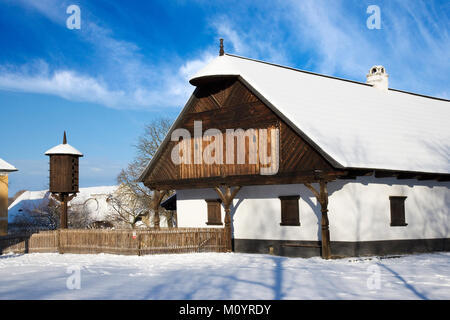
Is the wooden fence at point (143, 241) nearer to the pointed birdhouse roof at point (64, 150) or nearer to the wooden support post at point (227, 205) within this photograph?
the wooden support post at point (227, 205)

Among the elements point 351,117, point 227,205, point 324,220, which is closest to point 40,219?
point 227,205

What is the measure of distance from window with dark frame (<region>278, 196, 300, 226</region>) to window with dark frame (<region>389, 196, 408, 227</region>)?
3.71 m

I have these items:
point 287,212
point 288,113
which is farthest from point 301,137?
point 287,212

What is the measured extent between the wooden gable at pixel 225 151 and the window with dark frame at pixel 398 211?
4.07 metres

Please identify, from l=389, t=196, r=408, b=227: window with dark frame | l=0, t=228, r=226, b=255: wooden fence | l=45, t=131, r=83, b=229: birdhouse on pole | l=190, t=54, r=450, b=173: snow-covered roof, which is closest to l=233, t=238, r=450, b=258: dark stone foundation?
l=389, t=196, r=408, b=227: window with dark frame

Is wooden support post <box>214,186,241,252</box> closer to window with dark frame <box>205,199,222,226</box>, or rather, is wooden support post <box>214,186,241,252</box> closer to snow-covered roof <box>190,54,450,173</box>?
window with dark frame <box>205,199,222,226</box>

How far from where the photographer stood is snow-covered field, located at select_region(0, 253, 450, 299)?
40.2ft

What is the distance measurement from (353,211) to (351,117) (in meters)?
4.99

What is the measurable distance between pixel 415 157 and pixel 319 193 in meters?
5.17

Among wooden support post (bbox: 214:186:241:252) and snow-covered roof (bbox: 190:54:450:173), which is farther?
wooden support post (bbox: 214:186:241:252)

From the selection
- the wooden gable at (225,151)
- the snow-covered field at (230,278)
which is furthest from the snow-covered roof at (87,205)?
the snow-covered field at (230,278)

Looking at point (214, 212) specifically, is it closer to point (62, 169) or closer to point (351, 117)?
point (351, 117)
